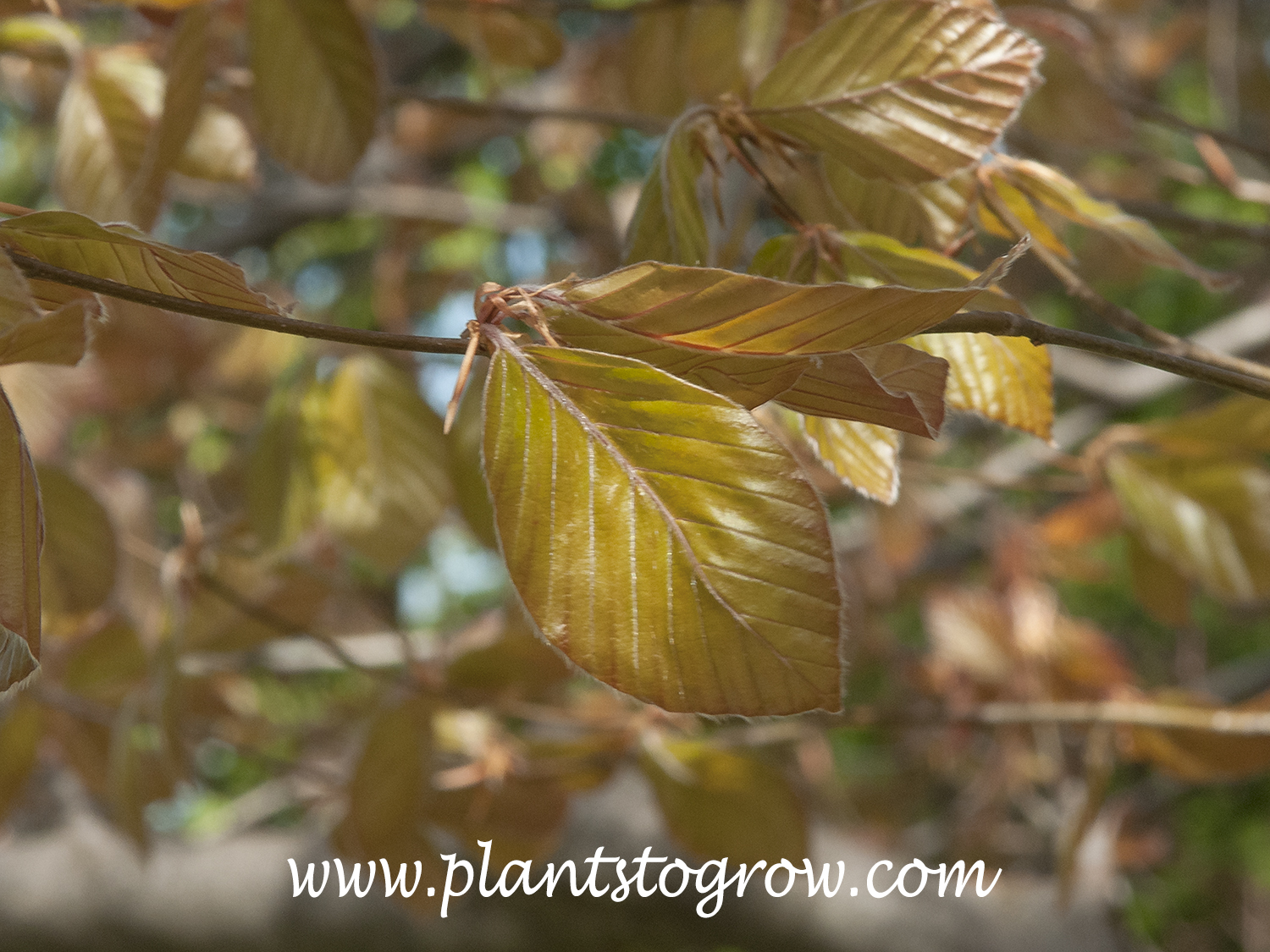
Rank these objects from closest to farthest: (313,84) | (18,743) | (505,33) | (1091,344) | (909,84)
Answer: (1091,344) < (909,84) < (313,84) < (505,33) < (18,743)

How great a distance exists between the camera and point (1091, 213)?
0.42m

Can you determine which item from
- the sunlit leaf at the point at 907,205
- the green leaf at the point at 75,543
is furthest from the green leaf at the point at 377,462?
the sunlit leaf at the point at 907,205

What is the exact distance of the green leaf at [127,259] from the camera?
0.87 feet

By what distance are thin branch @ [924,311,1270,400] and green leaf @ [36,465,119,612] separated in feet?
1.93

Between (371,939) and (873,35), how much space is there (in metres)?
1.02

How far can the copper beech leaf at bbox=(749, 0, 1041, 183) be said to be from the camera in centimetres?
36

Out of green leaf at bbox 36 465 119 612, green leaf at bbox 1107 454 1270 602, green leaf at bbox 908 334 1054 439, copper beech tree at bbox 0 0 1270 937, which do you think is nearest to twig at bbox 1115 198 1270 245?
copper beech tree at bbox 0 0 1270 937

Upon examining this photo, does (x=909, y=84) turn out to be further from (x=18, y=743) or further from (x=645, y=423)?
(x=18, y=743)

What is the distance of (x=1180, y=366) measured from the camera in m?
0.26

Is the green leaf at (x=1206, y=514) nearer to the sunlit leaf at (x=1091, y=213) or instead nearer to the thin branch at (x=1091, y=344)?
the sunlit leaf at (x=1091, y=213)

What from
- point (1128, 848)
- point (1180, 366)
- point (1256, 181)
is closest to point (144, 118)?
point (1180, 366)

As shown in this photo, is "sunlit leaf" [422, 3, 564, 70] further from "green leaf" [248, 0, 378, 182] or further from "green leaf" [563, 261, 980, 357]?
"green leaf" [563, 261, 980, 357]

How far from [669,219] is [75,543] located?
505 millimetres

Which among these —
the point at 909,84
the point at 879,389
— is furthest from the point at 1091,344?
the point at 909,84
